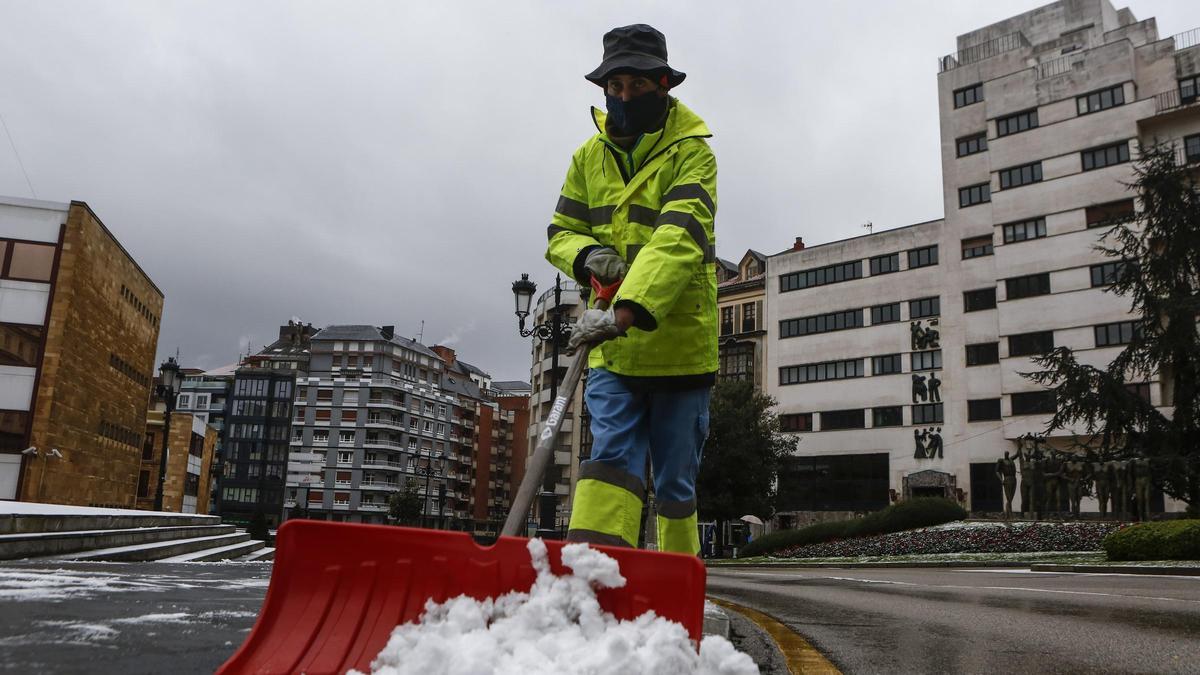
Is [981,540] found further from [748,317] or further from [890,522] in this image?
[748,317]

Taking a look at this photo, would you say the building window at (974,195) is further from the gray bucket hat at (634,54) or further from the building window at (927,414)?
the gray bucket hat at (634,54)

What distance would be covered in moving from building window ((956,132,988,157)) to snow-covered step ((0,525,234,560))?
43566 mm

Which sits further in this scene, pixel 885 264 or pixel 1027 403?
pixel 885 264

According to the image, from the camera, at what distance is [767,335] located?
51500 millimetres

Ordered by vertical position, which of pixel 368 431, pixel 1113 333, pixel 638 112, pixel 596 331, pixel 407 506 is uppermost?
Result: pixel 1113 333

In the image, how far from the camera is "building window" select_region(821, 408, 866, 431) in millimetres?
46531

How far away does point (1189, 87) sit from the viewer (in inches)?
1537

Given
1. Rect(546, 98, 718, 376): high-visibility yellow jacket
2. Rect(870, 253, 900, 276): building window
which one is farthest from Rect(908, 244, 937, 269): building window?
Rect(546, 98, 718, 376): high-visibility yellow jacket

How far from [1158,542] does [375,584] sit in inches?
614

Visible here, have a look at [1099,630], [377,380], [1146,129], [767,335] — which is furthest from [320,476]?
[1099,630]

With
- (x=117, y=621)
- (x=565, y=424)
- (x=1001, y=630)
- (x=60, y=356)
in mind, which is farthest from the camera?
(x=565, y=424)

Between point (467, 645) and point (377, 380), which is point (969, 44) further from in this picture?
point (377, 380)

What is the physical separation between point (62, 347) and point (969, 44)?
151ft

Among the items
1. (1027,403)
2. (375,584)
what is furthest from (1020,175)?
(375,584)
